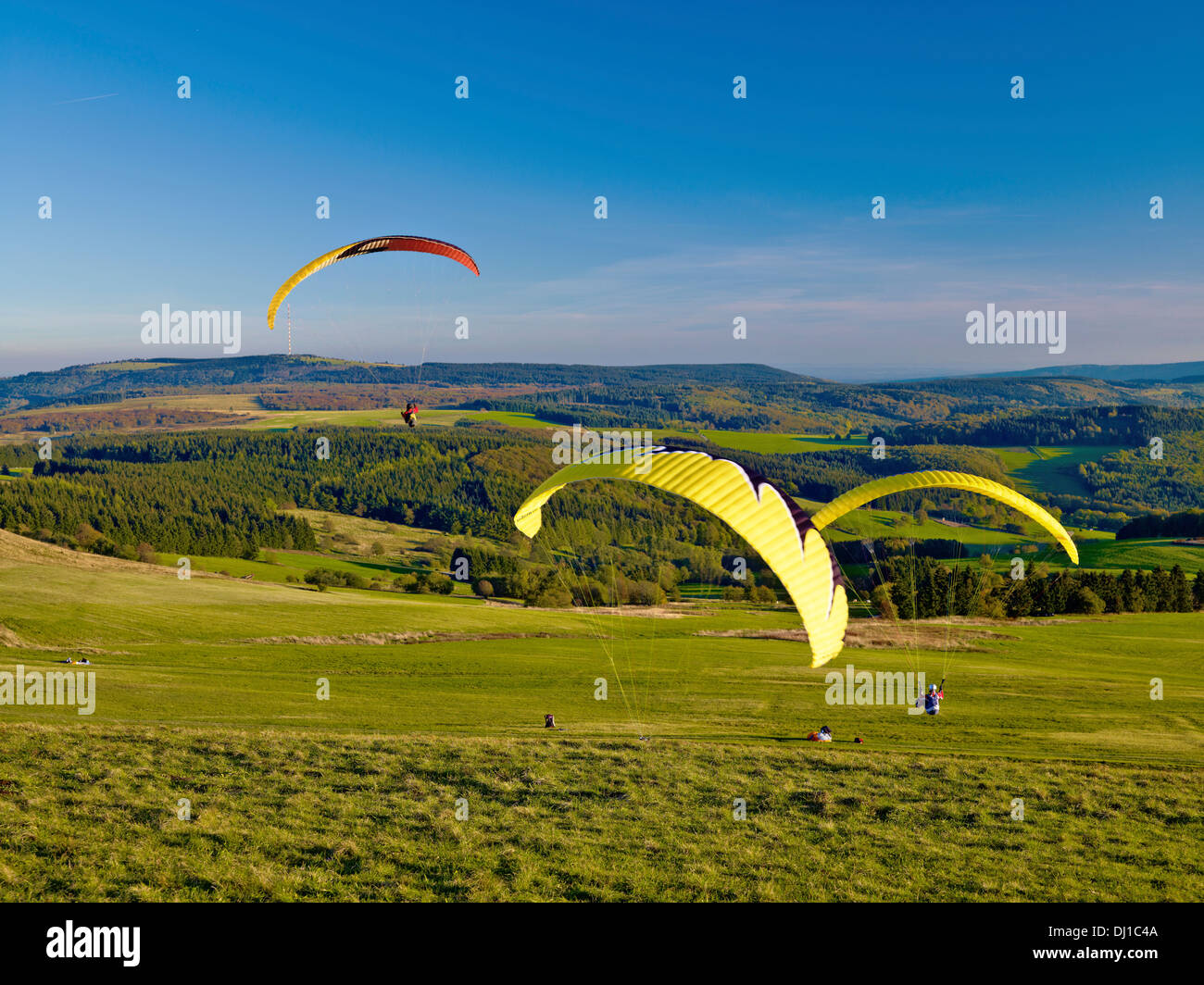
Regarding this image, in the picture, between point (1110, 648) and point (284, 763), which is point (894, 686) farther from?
point (284, 763)

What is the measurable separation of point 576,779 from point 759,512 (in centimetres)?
973

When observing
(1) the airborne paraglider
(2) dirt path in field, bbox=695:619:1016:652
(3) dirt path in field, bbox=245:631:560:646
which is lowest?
(2) dirt path in field, bbox=695:619:1016:652

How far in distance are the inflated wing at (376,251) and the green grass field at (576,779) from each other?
14.1 metres

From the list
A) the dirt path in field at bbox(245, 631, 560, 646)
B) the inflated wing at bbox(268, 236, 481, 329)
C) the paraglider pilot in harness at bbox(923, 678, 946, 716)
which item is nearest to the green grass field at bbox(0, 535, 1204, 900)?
the paraglider pilot in harness at bbox(923, 678, 946, 716)

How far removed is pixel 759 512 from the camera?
43.6 ft

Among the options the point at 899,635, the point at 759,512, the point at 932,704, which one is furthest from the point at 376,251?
the point at 899,635

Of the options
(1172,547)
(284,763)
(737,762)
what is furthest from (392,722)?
(1172,547)

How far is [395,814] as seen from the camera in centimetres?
1519

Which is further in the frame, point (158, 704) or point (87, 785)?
point (158, 704)

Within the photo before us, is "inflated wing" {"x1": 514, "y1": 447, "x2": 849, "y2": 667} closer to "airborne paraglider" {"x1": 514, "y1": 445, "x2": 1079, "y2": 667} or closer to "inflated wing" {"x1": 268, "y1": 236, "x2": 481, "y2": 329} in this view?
"airborne paraglider" {"x1": 514, "y1": 445, "x2": 1079, "y2": 667}

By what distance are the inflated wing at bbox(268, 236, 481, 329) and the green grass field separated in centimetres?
1415

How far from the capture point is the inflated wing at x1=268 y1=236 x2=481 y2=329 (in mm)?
22656
